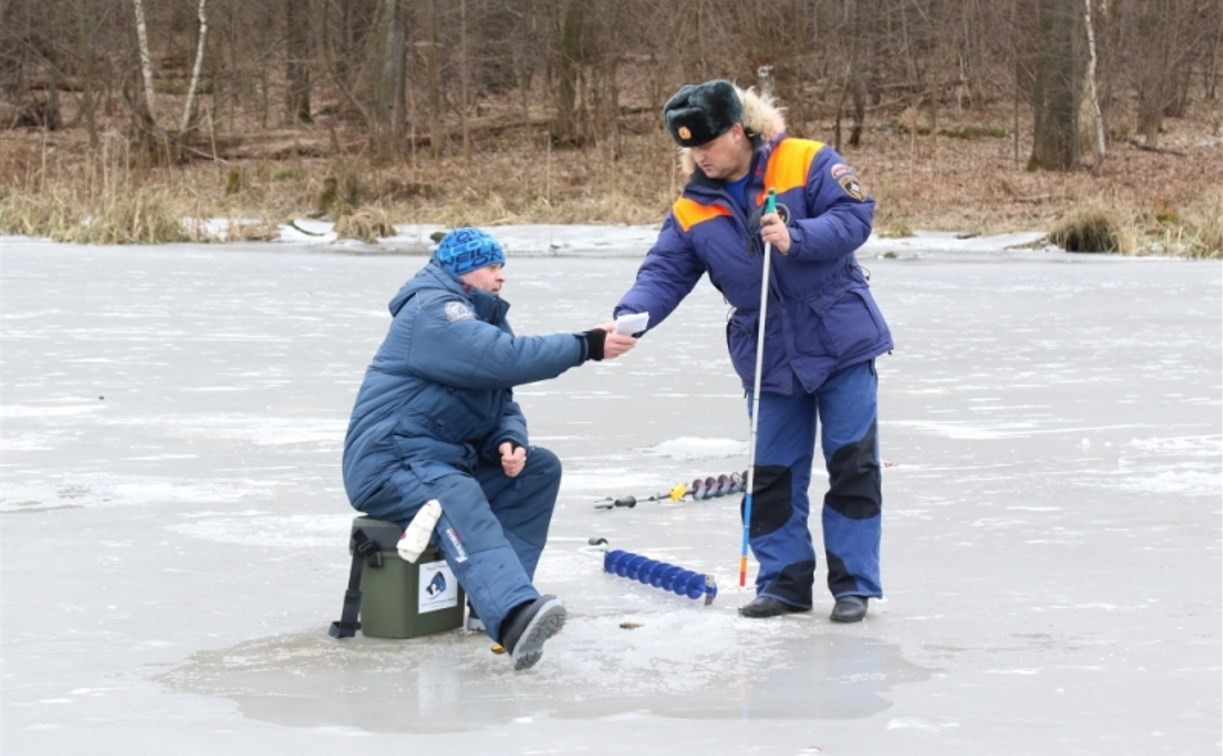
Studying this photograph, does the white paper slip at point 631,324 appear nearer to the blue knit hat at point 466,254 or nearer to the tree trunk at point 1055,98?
the blue knit hat at point 466,254

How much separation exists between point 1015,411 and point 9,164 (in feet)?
75.8

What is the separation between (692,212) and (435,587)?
54.5 inches

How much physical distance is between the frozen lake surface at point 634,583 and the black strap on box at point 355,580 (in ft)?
0.28

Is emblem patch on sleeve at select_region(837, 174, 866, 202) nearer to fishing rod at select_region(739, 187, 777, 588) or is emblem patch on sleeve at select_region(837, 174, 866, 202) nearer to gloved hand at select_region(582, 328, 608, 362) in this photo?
fishing rod at select_region(739, 187, 777, 588)

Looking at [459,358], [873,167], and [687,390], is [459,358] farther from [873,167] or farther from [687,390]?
[873,167]

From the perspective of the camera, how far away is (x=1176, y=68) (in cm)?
3578

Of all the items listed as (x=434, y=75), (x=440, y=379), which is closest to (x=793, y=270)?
(x=440, y=379)

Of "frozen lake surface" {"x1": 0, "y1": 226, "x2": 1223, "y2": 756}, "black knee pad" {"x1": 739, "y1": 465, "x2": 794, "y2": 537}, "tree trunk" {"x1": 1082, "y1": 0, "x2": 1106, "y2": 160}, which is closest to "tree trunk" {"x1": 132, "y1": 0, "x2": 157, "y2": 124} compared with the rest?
"tree trunk" {"x1": 1082, "y1": 0, "x2": 1106, "y2": 160}

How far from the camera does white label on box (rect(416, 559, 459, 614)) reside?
17.6 ft

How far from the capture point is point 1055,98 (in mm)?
31312

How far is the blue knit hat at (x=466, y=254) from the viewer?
5.41 meters

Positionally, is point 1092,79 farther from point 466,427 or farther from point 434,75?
point 466,427

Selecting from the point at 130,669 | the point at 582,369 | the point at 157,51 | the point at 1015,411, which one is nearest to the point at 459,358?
the point at 130,669

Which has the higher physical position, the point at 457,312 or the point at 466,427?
the point at 457,312
